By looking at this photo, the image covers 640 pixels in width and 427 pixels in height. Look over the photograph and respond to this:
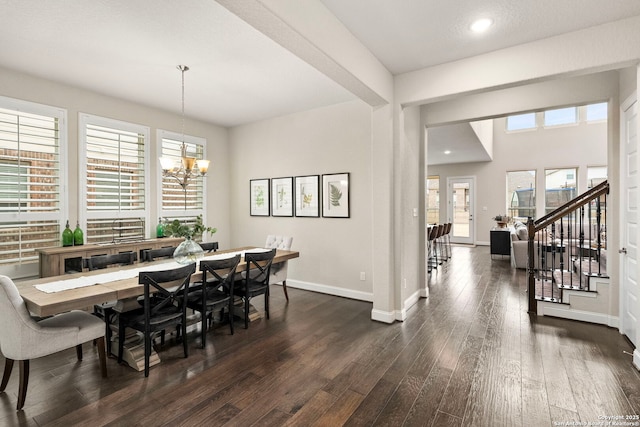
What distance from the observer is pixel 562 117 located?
9.12 meters

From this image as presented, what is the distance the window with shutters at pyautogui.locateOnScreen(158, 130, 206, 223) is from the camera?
5.06 meters

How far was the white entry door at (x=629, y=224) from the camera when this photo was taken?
2.89 metres

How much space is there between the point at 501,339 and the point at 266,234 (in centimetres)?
389

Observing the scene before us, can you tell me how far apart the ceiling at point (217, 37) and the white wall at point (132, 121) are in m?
0.17

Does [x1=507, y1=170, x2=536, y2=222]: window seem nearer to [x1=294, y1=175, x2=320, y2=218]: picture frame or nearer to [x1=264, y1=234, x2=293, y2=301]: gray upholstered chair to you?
[x1=294, y1=175, x2=320, y2=218]: picture frame

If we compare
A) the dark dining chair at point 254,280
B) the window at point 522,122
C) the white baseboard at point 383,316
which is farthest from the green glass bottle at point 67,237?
the window at point 522,122

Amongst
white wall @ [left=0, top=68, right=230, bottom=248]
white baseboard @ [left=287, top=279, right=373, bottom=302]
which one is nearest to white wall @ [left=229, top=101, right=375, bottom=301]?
white baseboard @ [left=287, top=279, right=373, bottom=302]

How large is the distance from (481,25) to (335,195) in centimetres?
278

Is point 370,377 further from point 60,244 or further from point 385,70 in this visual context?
point 60,244

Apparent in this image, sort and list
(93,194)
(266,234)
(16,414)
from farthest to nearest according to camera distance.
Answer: (266,234), (93,194), (16,414)

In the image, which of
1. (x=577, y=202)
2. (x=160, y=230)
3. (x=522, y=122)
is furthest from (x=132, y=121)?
(x=522, y=122)

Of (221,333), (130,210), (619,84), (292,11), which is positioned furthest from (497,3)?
(130,210)

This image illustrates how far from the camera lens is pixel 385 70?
11.4 feet

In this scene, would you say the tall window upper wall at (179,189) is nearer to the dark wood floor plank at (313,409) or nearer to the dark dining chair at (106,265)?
the dark dining chair at (106,265)
